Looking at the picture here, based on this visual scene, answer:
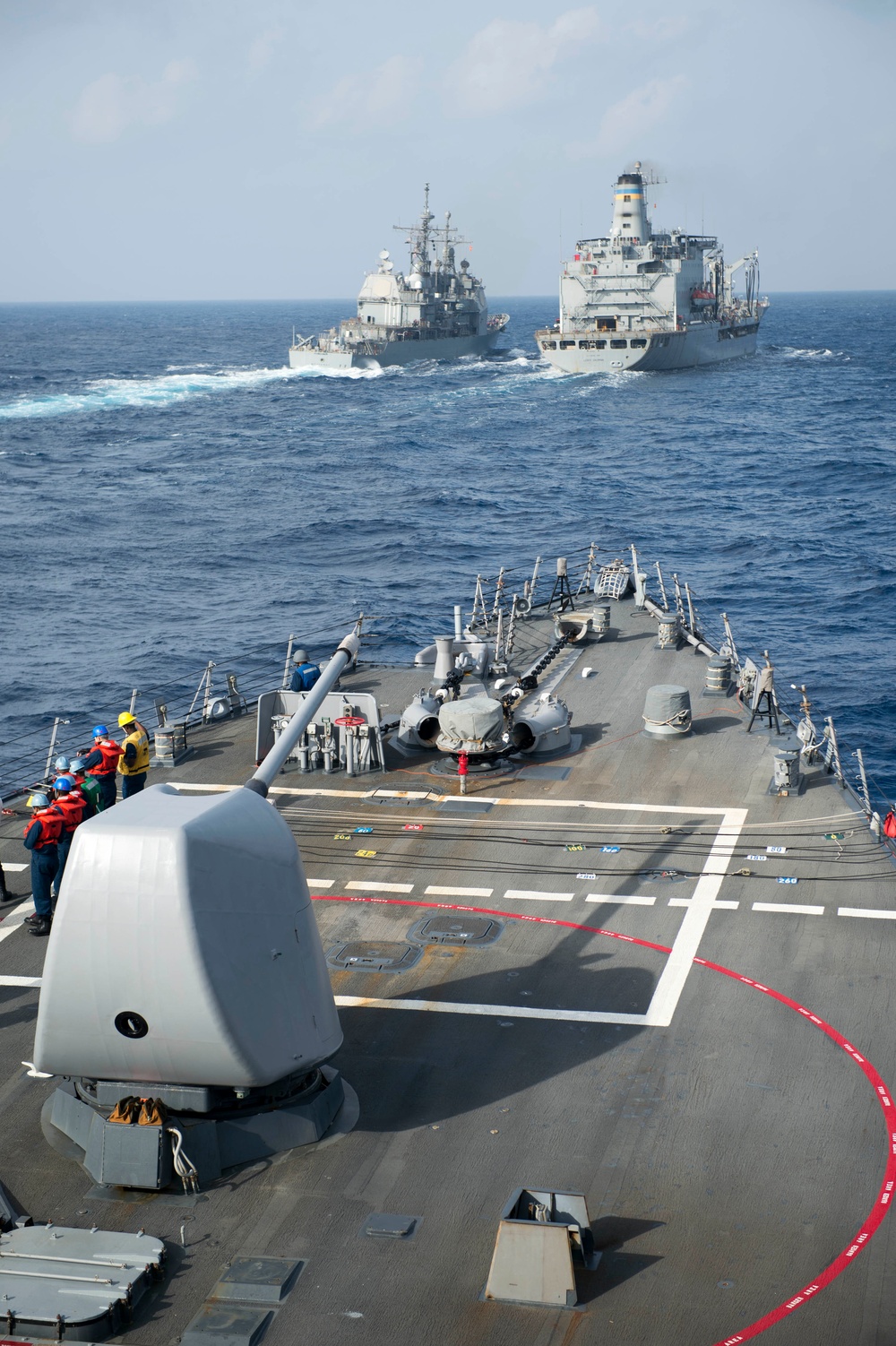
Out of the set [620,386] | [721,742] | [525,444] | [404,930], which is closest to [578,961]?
[404,930]

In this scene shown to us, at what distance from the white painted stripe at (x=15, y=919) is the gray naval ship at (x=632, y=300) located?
112 metres

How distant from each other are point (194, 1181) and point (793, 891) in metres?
8.77

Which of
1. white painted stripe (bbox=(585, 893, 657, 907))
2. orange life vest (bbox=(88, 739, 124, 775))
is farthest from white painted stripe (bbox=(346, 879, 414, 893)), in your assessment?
orange life vest (bbox=(88, 739, 124, 775))

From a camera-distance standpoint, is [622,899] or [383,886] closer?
[622,899]

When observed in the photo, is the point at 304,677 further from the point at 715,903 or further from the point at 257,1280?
the point at 257,1280

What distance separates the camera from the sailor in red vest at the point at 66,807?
617 inches

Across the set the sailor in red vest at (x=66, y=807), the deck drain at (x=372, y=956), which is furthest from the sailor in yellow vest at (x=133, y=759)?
the deck drain at (x=372, y=956)

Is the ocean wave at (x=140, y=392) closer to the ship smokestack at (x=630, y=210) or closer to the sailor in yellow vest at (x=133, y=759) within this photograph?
the ship smokestack at (x=630, y=210)

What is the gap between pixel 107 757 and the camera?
18.1 m

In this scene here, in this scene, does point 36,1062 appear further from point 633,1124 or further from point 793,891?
point 793,891

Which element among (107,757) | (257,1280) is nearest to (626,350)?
(107,757)

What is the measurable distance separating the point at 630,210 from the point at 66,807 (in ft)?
397

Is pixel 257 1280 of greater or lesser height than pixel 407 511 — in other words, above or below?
below

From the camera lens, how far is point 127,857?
34.8 ft
